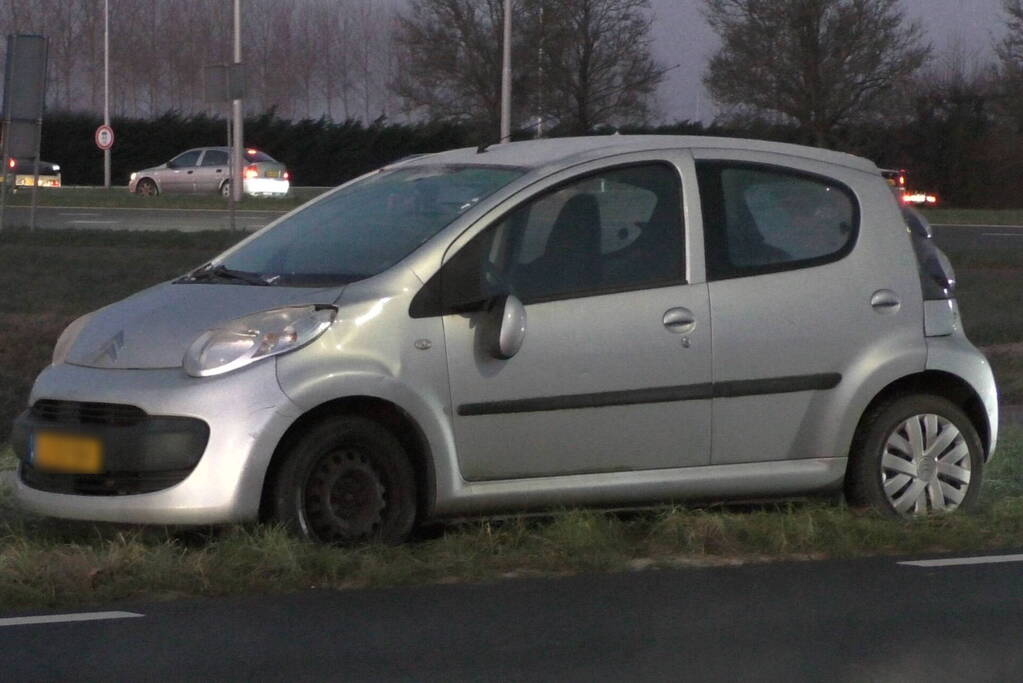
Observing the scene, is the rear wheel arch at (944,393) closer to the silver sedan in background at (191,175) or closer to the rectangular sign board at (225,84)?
the rectangular sign board at (225,84)

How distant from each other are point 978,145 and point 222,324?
45.9 meters

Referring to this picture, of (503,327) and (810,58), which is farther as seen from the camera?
(810,58)

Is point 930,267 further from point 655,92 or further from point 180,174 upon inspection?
point 655,92

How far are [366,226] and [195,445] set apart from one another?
51.4 inches

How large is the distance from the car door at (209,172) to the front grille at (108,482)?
A: 36.5 m

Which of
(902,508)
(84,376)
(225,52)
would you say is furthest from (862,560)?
(225,52)

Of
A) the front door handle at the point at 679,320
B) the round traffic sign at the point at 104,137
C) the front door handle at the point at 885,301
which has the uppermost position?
the round traffic sign at the point at 104,137

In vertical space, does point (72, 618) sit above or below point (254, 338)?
below

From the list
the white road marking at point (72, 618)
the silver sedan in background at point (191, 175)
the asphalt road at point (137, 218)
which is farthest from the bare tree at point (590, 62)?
the white road marking at point (72, 618)

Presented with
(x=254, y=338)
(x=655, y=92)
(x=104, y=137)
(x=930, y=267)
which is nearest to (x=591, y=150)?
(x=930, y=267)

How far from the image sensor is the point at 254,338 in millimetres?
6094

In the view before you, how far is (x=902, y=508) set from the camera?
23.1 ft

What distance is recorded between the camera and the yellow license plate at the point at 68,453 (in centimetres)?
610

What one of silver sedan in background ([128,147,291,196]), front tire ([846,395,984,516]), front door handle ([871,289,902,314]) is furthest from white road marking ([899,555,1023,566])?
silver sedan in background ([128,147,291,196])
